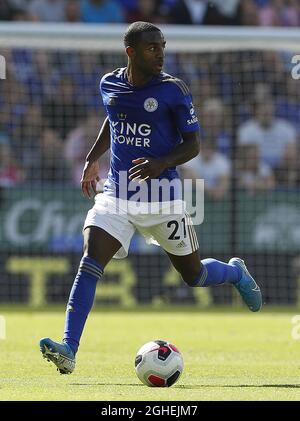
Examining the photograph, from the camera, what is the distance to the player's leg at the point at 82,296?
7297 millimetres

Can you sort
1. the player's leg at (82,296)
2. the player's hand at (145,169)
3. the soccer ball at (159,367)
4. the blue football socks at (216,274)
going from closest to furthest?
1. the soccer ball at (159,367)
2. the player's leg at (82,296)
3. the player's hand at (145,169)
4. the blue football socks at (216,274)

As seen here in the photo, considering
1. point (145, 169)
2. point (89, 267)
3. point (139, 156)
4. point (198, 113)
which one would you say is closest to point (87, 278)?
point (89, 267)

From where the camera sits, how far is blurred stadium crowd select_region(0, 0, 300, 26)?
59.2 feet

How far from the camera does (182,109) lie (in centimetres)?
782

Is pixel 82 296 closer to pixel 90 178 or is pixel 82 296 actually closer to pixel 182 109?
pixel 90 178

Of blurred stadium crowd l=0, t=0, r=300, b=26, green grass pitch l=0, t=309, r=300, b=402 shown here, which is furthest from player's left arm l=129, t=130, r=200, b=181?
blurred stadium crowd l=0, t=0, r=300, b=26

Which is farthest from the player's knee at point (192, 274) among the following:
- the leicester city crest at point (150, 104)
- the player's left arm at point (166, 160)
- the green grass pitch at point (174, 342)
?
the leicester city crest at point (150, 104)

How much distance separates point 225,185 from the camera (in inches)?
619

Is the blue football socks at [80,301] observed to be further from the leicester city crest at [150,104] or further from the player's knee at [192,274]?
the leicester city crest at [150,104]

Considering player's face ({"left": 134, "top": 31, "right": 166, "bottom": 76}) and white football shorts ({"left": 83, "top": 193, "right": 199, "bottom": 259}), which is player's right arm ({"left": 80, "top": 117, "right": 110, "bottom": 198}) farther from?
player's face ({"left": 134, "top": 31, "right": 166, "bottom": 76})

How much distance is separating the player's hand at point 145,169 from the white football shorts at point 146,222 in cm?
49

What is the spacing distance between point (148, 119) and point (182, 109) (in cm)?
28

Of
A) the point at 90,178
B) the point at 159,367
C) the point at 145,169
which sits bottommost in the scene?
the point at 159,367
